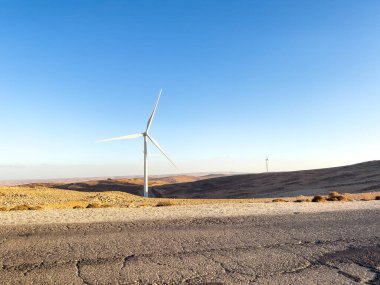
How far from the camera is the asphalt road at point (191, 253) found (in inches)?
200

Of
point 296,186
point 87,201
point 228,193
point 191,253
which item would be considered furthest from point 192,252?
point 228,193

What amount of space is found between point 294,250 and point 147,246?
3.09 metres

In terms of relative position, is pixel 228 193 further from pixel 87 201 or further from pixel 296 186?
pixel 87 201

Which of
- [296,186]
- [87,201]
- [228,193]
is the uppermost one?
[87,201]

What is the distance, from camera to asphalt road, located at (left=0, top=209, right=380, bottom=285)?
5.07 metres

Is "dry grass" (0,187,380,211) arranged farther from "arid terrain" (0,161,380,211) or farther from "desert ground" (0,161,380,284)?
"desert ground" (0,161,380,284)

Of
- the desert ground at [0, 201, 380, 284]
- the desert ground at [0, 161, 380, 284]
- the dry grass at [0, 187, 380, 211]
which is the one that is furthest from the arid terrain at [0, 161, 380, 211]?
the desert ground at [0, 201, 380, 284]

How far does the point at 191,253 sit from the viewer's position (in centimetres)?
635

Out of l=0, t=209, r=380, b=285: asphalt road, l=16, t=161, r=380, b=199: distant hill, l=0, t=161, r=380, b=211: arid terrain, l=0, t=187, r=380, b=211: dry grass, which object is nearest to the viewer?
l=0, t=209, r=380, b=285: asphalt road

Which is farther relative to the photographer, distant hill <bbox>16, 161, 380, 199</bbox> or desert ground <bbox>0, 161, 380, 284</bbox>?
distant hill <bbox>16, 161, 380, 199</bbox>

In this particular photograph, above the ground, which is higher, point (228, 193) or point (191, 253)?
point (191, 253)

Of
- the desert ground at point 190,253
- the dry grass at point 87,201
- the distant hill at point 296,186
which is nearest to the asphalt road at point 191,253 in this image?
the desert ground at point 190,253

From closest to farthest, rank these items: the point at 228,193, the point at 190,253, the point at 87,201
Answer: the point at 190,253 < the point at 87,201 < the point at 228,193

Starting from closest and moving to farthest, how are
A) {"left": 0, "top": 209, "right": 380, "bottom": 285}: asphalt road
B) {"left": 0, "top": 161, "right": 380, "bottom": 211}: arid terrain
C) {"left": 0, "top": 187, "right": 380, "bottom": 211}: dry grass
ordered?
{"left": 0, "top": 209, "right": 380, "bottom": 285}: asphalt road
{"left": 0, "top": 187, "right": 380, "bottom": 211}: dry grass
{"left": 0, "top": 161, "right": 380, "bottom": 211}: arid terrain
